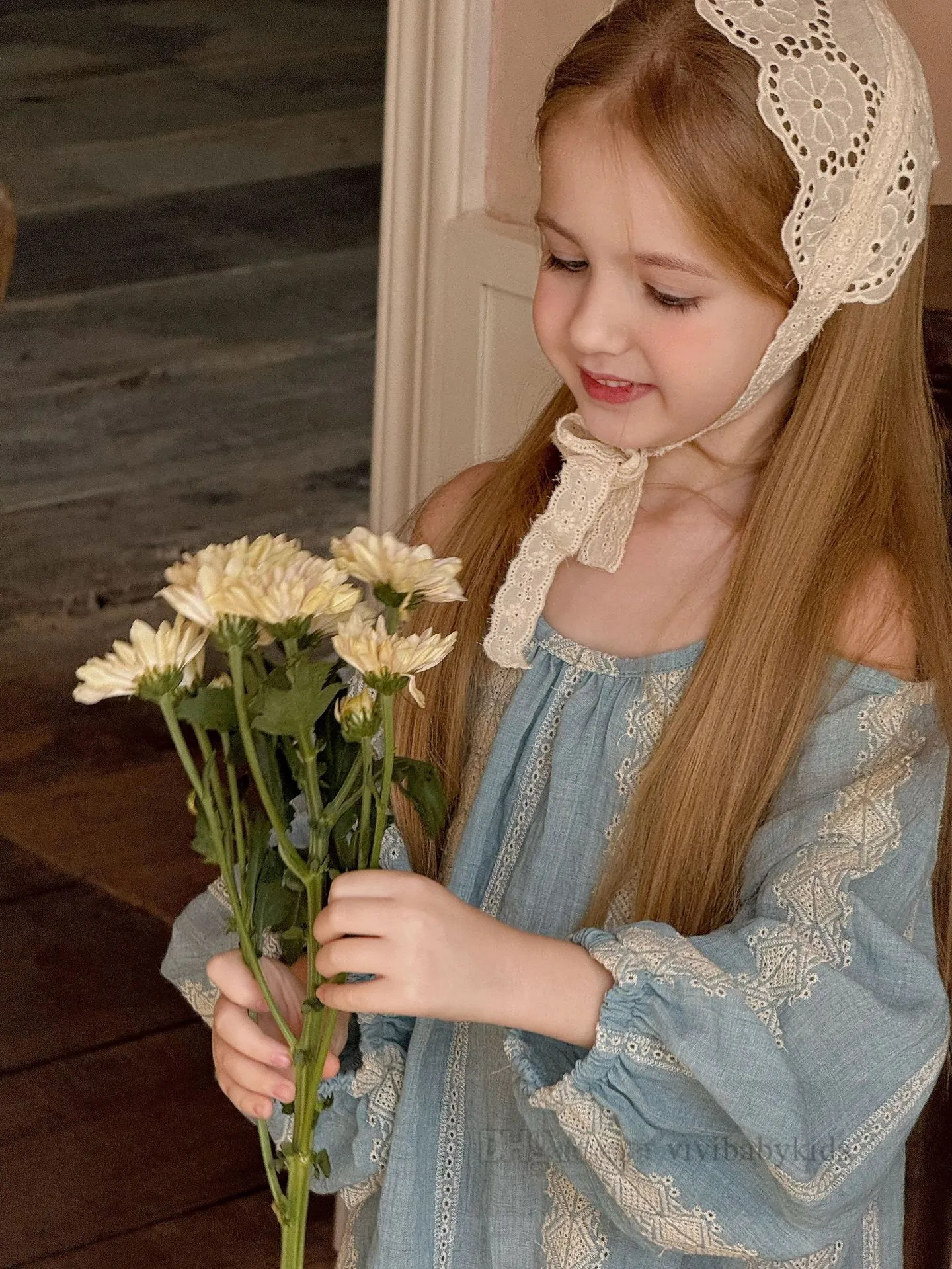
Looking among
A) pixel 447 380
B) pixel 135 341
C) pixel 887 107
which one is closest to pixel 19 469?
pixel 135 341

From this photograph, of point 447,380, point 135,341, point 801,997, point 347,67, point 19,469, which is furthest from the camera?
point 347,67

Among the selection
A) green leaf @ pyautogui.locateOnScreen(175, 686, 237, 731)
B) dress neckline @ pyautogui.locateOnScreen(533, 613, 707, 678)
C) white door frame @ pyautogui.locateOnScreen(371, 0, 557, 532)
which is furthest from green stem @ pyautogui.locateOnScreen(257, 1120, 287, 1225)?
white door frame @ pyautogui.locateOnScreen(371, 0, 557, 532)

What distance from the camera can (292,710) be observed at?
84cm

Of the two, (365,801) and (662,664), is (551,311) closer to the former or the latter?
(662,664)

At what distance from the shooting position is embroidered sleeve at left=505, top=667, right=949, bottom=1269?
98cm

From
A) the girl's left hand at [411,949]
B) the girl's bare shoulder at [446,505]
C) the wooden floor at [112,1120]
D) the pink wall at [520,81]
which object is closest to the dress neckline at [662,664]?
the girl's bare shoulder at [446,505]

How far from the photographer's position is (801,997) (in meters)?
1.01

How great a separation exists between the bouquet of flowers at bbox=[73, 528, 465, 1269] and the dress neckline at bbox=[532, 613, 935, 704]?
0.94 ft

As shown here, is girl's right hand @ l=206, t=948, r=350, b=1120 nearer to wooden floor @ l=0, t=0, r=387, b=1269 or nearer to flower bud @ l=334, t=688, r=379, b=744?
flower bud @ l=334, t=688, r=379, b=744

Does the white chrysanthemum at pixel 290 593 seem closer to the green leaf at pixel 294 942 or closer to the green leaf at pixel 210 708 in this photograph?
the green leaf at pixel 210 708

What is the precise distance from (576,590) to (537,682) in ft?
0.26

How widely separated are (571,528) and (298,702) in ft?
1.39

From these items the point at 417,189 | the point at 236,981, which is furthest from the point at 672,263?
the point at 417,189

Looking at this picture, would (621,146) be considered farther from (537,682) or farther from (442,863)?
(442,863)
